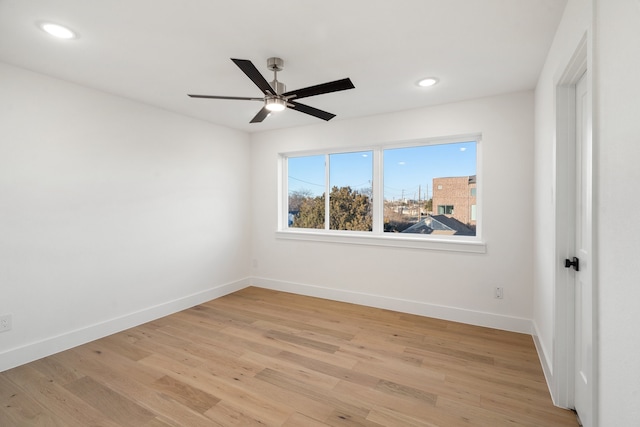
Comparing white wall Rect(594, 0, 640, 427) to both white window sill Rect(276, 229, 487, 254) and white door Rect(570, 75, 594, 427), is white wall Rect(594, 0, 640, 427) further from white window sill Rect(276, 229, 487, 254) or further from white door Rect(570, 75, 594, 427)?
white window sill Rect(276, 229, 487, 254)

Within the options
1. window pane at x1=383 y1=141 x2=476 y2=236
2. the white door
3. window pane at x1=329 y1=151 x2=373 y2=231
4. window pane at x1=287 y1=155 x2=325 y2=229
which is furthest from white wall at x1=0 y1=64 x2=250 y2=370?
the white door

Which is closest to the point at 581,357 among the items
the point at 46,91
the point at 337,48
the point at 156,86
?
the point at 337,48

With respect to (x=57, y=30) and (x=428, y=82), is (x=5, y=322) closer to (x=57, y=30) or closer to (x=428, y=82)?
(x=57, y=30)

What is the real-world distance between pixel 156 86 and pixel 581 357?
154 inches

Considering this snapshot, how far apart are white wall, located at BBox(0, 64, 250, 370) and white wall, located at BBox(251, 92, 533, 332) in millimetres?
1209

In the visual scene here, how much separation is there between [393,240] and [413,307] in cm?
82

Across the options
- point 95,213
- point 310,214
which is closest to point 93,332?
point 95,213

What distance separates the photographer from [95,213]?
294cm

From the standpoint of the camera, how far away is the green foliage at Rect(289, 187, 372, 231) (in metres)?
4.09

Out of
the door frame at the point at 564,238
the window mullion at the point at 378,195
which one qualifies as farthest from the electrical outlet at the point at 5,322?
the door frame at the point at 564,238

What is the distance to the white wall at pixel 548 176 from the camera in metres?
1.62

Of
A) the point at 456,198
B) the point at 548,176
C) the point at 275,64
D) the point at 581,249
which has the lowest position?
the point at 581,249

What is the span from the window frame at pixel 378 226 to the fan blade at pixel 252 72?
6.65 ft

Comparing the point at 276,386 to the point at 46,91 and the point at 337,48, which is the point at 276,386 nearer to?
the point at 337,48
